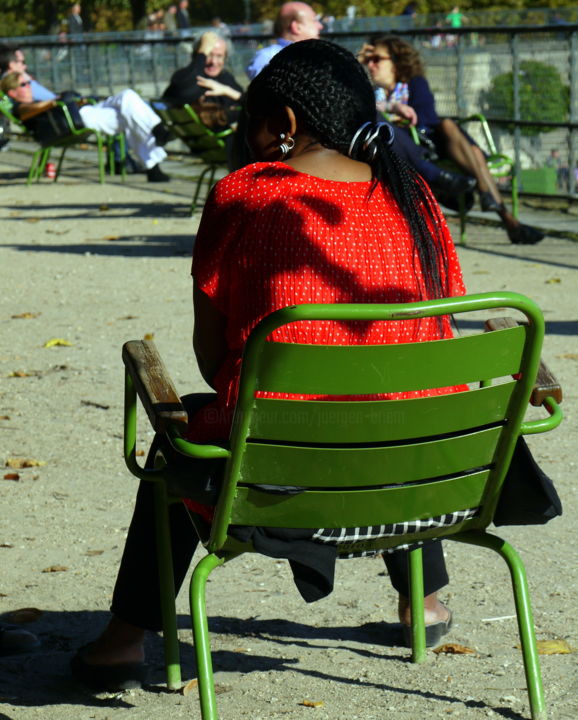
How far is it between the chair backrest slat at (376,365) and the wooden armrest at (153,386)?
0.32 metres

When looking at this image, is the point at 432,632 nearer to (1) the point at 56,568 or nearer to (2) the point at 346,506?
(2) the point at 346,506

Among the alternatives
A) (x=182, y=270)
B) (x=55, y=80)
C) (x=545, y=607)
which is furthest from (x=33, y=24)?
(x=545, y=607)

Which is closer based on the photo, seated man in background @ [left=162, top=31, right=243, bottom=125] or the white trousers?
seated man in background @ [left=162, top=31, right=243, bottom=125]

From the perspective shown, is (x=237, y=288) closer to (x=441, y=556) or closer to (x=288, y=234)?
(x=288, y=234)

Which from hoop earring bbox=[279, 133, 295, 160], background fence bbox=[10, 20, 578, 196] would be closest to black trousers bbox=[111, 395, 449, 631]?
hoop earring bbox=[279, 133, 295, 160]

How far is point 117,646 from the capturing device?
10.6 feet

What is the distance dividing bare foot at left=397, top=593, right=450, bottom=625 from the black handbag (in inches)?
27.4

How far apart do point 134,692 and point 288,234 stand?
1.24m

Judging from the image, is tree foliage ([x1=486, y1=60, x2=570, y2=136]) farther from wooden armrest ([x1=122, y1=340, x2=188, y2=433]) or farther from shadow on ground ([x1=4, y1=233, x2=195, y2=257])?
wooden armrest ([x1=122, y1=340, x2=188, y2=433])

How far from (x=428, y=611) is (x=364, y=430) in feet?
3.68

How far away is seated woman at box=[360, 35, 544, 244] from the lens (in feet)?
33.4

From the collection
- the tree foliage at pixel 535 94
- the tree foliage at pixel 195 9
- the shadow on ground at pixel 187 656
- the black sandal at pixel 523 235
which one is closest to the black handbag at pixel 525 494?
the shadow on ground at pixel 187 656

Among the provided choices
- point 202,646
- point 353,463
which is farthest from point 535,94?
point 202,646

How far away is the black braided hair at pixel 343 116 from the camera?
2.89 metres
